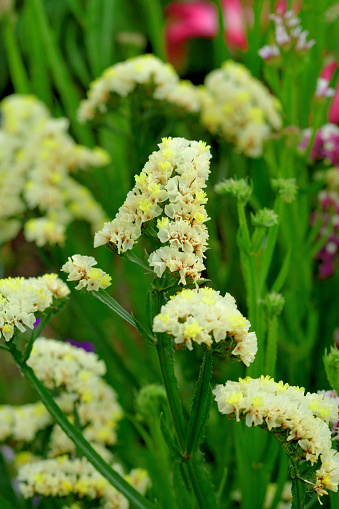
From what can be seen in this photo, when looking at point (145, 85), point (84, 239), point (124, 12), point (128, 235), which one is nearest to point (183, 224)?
point (128, 235)

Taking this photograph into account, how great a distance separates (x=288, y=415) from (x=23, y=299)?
13 cm

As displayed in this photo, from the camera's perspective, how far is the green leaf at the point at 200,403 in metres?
0.27

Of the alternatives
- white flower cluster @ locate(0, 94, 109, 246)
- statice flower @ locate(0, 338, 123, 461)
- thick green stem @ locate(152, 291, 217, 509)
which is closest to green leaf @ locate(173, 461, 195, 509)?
thick green stem @ locate(152, 291, 217, 509)

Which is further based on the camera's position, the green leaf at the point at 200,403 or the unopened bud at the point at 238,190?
the unopened bud at the point at 238,190

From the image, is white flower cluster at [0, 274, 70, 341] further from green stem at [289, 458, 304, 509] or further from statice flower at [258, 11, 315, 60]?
statice flower at [258, 11, 315, 60]

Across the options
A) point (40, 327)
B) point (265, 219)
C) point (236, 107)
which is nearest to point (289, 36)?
Answer: point (236, 107)

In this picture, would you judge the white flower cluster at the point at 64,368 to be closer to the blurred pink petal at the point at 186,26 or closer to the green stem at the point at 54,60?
the green stem at the point at 54,60

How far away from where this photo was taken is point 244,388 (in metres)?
0.27

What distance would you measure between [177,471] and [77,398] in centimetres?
15

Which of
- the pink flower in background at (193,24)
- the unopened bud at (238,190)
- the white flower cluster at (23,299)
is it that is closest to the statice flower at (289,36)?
the unopened bud at (238,190)

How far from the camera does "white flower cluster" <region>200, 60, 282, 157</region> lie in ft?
2.19

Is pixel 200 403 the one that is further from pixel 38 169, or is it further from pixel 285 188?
pixel 38 169

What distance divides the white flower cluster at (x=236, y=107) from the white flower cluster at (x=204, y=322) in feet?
1.38

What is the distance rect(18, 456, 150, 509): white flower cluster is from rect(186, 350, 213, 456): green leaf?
131mm
